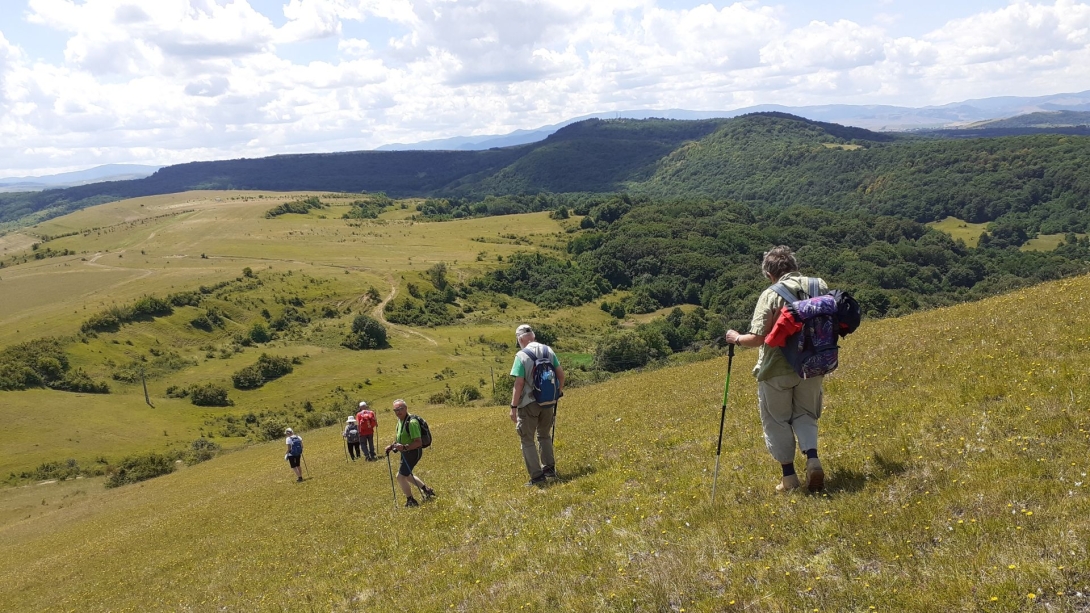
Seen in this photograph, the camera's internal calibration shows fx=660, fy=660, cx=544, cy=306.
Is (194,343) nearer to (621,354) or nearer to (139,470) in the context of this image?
(139,470)

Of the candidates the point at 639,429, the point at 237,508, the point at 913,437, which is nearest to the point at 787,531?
the point at 913,437

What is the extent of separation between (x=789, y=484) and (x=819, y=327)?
2403 mm

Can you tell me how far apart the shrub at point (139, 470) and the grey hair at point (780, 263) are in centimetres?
5985

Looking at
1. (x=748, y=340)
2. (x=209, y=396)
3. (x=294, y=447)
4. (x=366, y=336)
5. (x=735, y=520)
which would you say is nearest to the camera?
(x=735, y=520)

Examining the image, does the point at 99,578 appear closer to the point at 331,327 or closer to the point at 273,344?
the point at 273,344

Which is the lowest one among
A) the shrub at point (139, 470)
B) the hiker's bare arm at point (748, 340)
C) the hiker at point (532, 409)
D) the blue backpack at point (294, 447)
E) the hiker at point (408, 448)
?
the shrub at point (139, 470)

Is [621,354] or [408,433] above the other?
[408,433]

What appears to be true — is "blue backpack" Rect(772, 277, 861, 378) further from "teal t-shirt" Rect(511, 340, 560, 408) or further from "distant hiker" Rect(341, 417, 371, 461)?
"distant hiker" Rect(341, 417, 371, 461)

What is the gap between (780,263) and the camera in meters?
8.78

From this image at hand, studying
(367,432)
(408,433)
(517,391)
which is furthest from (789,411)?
(367,432)

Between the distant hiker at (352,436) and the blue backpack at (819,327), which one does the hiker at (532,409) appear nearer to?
the blue backpack at (819,327)

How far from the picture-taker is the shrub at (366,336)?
125 metres

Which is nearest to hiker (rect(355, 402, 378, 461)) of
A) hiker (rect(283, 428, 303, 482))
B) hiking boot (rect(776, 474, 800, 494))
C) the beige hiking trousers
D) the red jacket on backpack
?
the red jacket on backpack

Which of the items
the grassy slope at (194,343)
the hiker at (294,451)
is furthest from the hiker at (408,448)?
the grassy slope at (194,343)
